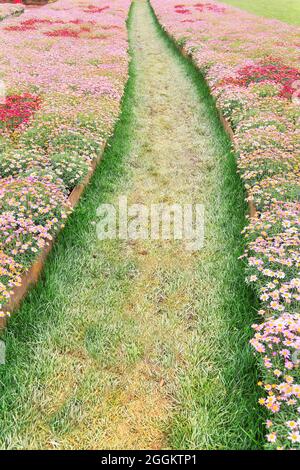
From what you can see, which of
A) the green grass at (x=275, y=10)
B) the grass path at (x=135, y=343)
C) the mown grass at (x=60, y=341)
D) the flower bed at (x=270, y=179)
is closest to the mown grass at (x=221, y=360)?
the grass path at (x=135, y=343)

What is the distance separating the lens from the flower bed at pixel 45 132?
500 centimetres

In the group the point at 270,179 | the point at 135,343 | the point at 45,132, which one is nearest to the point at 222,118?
the point at 270,179

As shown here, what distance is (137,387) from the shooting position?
3.92 metres

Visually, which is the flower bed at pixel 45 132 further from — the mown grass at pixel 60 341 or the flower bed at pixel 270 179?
the flower bed at pixel 270 179

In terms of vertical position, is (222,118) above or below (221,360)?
above

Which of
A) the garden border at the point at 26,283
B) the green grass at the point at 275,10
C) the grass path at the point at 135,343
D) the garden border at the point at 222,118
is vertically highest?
the green grass at the point at 275,10

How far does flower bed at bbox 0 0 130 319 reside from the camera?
500 centimetres

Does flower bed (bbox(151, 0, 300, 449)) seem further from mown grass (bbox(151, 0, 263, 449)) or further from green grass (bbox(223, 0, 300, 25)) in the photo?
green grass (bbox(223, 0, 300, 25))

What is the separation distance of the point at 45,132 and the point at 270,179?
5.16m

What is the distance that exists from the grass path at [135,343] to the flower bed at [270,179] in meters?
0.41

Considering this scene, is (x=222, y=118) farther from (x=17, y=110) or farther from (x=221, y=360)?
(x=221, y=360)

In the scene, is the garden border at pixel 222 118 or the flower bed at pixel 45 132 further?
the garden border at pixel 222 118

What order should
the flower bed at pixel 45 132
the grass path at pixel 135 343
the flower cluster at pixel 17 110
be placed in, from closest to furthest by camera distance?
the grass path at pixel 135 343
the flower bed at pixel 45 132
the flower cluster at pixel 17 110

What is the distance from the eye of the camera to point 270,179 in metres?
6.38
